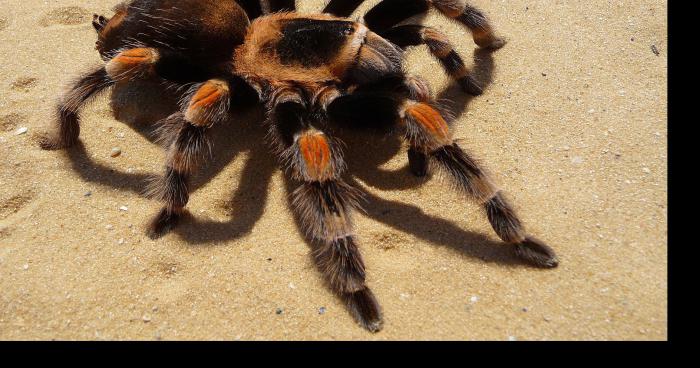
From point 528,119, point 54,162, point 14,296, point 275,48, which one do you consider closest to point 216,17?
point 275,48

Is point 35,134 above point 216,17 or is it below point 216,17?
below

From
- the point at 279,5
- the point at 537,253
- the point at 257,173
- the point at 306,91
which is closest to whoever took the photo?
the point at 537,253

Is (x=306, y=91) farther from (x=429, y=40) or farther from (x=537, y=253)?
(x=537, y=253)

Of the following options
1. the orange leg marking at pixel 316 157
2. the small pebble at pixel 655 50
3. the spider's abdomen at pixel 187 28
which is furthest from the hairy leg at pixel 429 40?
the small pebble at pixel 655 50

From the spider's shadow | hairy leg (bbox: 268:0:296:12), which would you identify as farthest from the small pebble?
hairy leg (bbox: 268:0:296:12)

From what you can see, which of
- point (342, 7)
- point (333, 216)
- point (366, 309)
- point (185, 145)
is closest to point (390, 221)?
point (333, 216)

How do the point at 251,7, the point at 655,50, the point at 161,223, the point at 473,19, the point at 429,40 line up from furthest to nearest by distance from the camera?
1. the point at 655,50
2. the point at 473,19
3. the point at 251,7
4. the point at 429,40
5. the point at 161,223

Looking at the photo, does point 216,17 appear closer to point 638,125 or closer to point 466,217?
point 466,217
